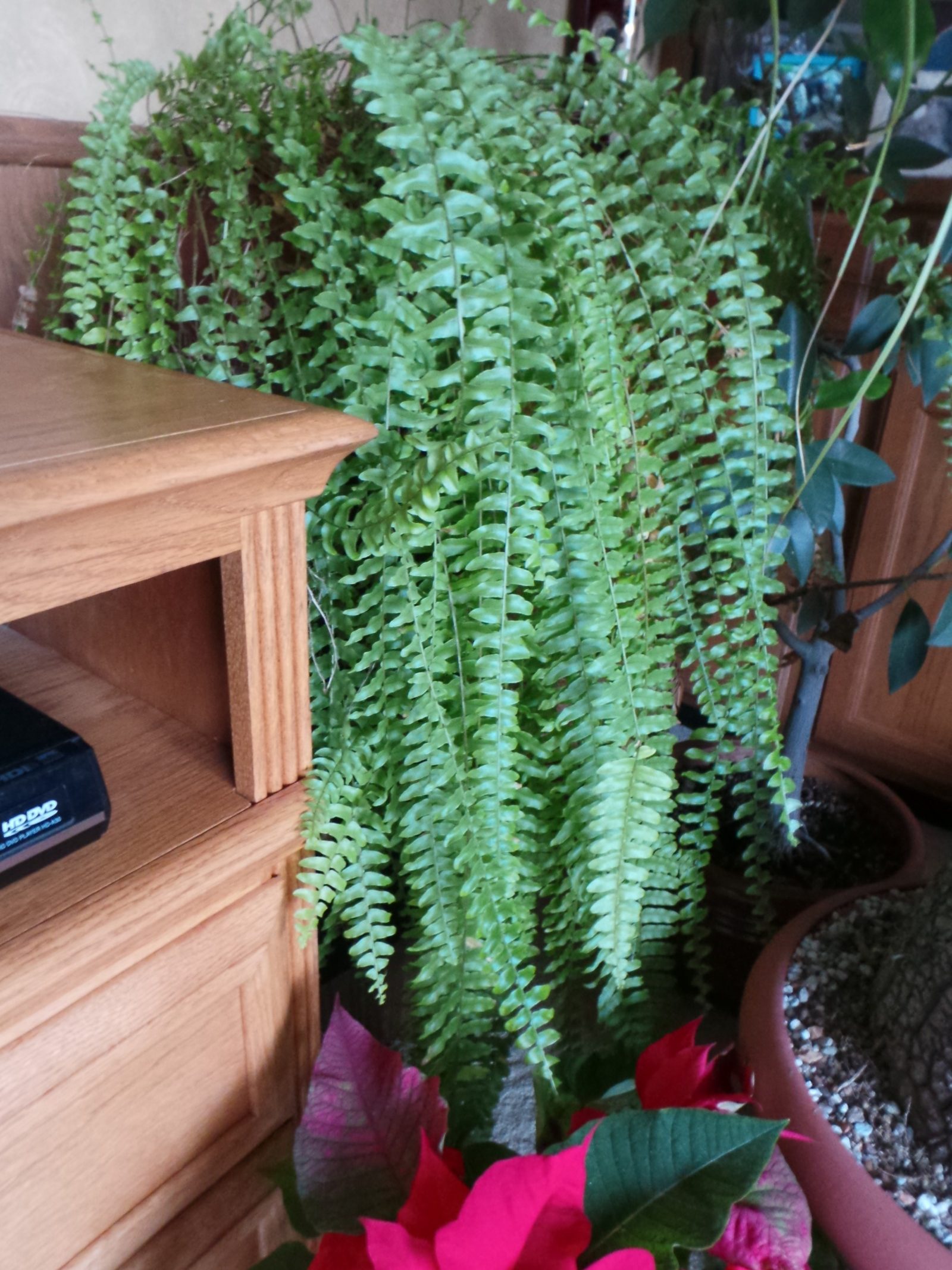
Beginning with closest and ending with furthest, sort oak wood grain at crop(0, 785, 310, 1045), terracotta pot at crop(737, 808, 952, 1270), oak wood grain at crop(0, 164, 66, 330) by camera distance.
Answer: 1. oak wood grain at crop(0, 785, 310, 1045)
2. terracotta pot at crop(737, 808, 952, 1270)
3. oak wood grain at crop(0, 164, 66, 330)

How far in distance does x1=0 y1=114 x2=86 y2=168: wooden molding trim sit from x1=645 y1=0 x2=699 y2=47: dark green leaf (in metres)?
0.54

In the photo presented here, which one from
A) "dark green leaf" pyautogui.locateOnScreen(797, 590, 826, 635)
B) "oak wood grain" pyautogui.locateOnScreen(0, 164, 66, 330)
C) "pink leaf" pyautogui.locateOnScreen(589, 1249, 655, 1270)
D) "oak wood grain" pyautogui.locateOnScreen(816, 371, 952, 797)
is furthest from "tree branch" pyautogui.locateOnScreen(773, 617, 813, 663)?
"oak wood grain" pyautogui.locateOnScreen(0, 164, 66, 330)

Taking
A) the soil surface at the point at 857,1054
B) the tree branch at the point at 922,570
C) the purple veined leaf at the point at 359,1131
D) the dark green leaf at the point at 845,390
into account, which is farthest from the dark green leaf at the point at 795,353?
the purple veined leaf at the point at 359,1131

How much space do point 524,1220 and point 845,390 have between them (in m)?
0.66

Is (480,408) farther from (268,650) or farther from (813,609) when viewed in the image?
(813,609)

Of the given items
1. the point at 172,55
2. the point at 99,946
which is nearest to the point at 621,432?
the point at 99,946

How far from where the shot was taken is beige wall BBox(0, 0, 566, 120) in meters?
0.85

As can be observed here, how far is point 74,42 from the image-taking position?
89 cm

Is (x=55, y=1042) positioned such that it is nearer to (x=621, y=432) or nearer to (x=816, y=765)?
(x=621, y=432)

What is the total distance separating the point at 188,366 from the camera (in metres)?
0.71

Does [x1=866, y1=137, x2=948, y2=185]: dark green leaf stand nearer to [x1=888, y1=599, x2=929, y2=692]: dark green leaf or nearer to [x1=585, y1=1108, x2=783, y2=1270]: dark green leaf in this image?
[x1=888, y1=599, x2=929, y2=692]: dark green leaf

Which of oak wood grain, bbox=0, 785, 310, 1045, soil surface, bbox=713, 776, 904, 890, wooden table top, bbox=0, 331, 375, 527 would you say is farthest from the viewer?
soil surface, bbox=713, 776, 904, 890

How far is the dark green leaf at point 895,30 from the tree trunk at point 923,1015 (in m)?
0.65

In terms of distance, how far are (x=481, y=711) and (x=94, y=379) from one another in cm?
34
